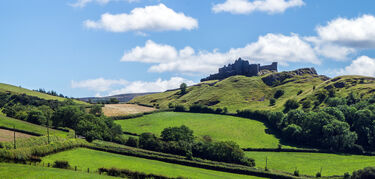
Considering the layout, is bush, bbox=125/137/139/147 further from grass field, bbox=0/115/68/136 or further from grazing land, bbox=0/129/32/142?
grazing land, bbox=0/129/32/142

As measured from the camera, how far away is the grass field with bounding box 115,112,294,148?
127781mm

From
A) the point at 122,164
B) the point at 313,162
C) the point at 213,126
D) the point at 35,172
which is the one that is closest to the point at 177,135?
the point at 213,126

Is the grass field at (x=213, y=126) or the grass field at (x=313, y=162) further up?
the grass field at (x=213, y=126)

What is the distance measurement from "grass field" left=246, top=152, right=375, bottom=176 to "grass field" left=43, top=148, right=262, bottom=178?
24.3 meters

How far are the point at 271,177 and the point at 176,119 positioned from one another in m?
85.7

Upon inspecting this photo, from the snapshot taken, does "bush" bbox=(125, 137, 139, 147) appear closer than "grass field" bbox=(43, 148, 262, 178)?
No

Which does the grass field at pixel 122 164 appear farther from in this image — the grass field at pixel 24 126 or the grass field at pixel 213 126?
the grass field at pixel 213 126

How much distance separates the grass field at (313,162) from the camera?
92375mm

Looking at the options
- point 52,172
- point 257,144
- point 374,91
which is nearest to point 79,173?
point 52,172

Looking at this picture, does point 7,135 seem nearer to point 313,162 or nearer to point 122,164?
point 122,164

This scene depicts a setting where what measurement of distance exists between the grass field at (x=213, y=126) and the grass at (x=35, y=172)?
227ft

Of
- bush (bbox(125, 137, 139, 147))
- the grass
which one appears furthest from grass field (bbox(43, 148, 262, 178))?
bush (bbox(125, 137, 139, 147))

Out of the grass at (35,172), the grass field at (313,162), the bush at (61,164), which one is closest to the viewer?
the grass at (35,172)

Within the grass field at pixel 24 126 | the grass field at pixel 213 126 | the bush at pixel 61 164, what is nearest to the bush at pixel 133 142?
the grass field at pixel 24 126
